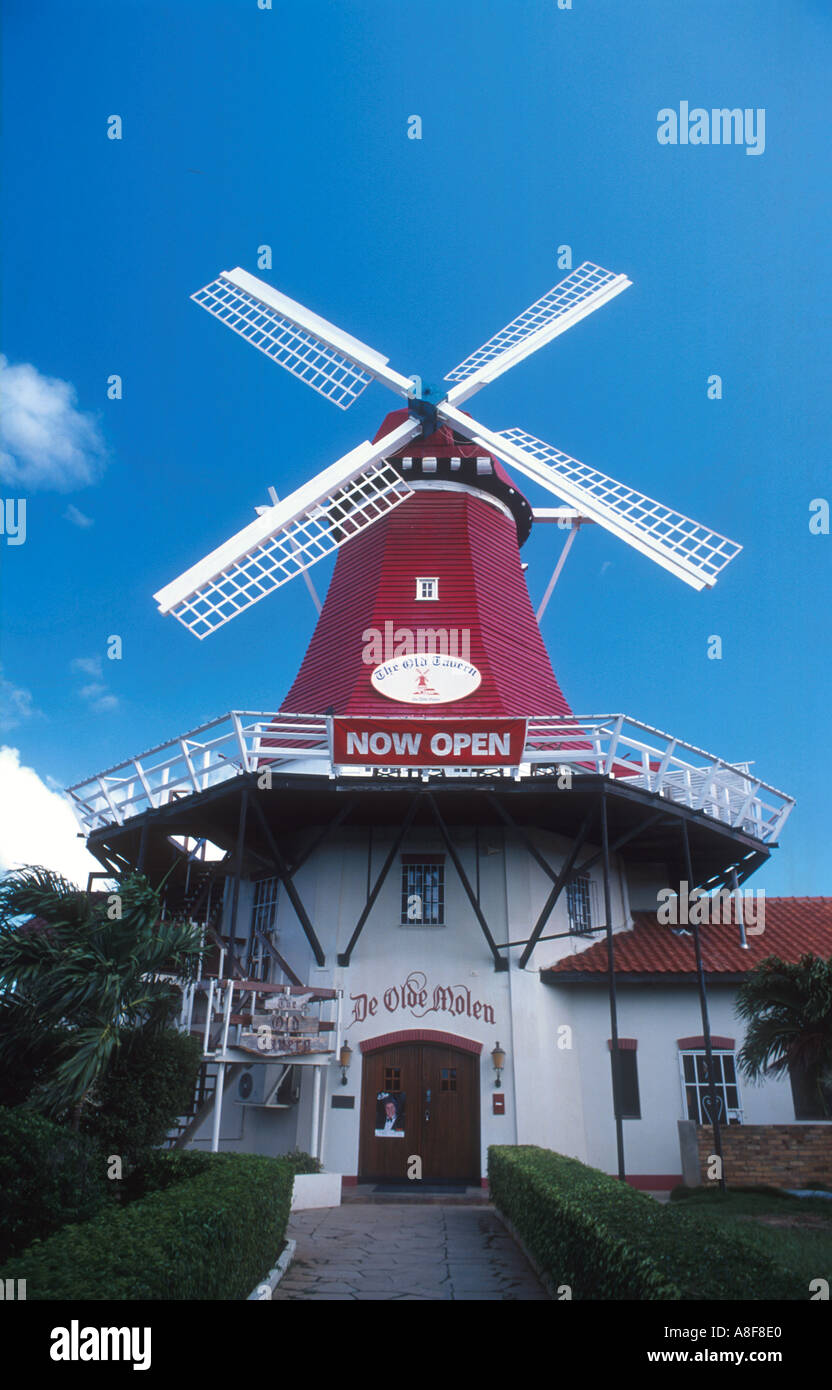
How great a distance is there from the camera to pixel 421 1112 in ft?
51.5

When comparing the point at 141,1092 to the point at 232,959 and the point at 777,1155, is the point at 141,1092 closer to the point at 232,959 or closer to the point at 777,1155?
the point at 232,959

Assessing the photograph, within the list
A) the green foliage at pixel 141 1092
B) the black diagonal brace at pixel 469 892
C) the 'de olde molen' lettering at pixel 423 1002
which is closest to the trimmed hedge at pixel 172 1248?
the green foliage at pixel 141 1092

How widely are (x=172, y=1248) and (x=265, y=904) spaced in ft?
44.1

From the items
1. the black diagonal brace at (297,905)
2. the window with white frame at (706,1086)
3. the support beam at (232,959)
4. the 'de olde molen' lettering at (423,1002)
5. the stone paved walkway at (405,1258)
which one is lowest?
the stone paved walkway at (405,1258)

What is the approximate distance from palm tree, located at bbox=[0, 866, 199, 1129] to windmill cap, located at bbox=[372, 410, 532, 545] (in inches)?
490

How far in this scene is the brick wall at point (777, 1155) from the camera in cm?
1384

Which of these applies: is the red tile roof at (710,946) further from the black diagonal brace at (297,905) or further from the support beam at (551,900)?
the black diagonal brace at (297,905)

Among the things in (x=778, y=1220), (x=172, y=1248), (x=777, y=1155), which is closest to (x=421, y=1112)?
(x=777, y=1155)

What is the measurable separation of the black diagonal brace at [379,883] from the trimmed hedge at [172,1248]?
7.65 meters

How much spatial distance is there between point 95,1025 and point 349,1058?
27.0ft

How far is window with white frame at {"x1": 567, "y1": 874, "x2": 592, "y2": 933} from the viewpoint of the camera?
1772 centimetres
